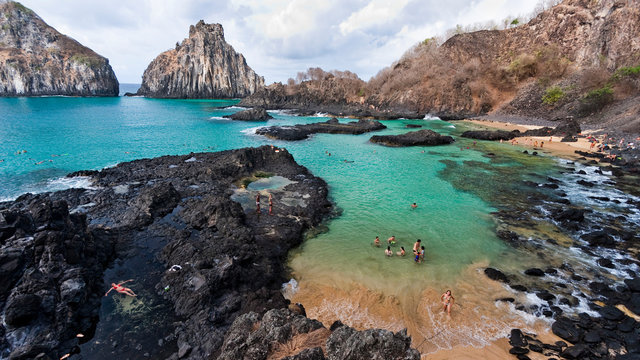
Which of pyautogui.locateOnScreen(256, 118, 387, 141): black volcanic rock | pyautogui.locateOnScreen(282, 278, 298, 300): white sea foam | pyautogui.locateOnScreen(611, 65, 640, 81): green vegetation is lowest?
pyautogui.locateOnScreen(282, 278, 298, 300): white sea foam

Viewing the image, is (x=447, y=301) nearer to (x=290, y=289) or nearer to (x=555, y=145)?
(x=290, y=289)

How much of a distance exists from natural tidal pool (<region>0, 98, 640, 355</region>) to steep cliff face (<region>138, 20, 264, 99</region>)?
402ft

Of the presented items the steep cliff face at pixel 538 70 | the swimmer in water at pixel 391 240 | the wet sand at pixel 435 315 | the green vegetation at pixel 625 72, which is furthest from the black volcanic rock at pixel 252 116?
the green vegetation at pixel 625 72

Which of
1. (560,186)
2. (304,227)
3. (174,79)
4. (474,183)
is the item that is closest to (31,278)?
(304,227)

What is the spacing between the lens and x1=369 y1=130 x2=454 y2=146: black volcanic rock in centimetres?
4894

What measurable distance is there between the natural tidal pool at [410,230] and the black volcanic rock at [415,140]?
2.35m

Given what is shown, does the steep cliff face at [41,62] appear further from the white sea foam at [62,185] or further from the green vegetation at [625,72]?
the green vegetation at [625,72]

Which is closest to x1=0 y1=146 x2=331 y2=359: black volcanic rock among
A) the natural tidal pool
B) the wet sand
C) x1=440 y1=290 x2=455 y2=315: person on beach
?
the natural tidal pool

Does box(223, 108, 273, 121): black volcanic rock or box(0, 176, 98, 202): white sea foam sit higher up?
box(223, 108, 273, 121): black volcanic rock

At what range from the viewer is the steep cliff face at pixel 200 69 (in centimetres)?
15625

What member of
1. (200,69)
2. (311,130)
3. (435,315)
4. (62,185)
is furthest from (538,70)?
(200,69)

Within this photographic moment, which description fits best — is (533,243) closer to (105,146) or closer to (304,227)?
(304,227)

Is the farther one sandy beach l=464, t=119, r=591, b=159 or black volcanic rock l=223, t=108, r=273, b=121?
black volcanic rock l=223, t=108, r=273, b=121

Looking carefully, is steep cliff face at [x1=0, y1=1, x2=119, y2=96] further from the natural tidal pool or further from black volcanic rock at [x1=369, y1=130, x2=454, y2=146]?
black volcanic rock at [x1=369, y1=130, x2=454, y2=146]
